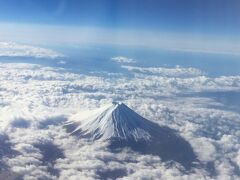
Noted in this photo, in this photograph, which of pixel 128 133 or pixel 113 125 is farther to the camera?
pixel 113 125

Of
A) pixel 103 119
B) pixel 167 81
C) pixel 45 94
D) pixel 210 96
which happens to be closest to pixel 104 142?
pixel 103 119

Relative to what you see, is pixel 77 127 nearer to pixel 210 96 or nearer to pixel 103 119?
pixel 103 119

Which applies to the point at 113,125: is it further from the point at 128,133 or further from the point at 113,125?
the point at 128,133

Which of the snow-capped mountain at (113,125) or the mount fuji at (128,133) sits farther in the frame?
the snow-capped mountain at (113,125)

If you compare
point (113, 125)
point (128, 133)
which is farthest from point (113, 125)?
point (128, 133)

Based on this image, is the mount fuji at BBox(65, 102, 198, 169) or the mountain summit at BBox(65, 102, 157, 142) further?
the mountain summit at BBox(65, 102, 157, 142)

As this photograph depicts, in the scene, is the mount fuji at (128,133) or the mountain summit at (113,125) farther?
the mountain summit at (113,125)

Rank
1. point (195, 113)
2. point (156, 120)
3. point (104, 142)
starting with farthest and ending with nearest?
point (195, 113) → point (156, 120) → point (104, 142)

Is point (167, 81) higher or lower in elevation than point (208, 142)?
higher
